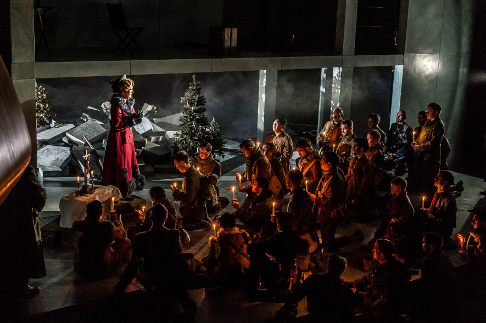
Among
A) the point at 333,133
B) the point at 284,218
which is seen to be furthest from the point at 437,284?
the point at 333,133

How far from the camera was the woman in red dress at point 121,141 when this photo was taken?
357 inches

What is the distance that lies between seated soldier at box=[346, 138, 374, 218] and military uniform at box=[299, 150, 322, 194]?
65cm

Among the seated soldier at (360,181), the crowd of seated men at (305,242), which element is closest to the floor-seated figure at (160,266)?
the crowd of seated men at (305,242)

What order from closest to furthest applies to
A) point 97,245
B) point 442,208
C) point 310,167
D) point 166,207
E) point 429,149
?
point 97,245 → point 166,207 → point 442,208 → point 310,167 → point 429,149

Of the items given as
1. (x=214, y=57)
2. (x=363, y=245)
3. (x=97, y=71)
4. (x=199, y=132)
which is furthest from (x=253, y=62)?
(x=363, y=245)

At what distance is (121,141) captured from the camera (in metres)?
9.29

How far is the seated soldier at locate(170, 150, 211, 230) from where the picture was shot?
8312 mm

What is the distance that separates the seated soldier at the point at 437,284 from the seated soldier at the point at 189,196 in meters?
3.86

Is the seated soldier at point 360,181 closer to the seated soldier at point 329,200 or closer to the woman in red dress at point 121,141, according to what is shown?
the seated soldier at point 329,200

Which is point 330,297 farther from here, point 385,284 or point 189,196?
point 189,196

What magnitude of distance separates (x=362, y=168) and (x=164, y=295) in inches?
191

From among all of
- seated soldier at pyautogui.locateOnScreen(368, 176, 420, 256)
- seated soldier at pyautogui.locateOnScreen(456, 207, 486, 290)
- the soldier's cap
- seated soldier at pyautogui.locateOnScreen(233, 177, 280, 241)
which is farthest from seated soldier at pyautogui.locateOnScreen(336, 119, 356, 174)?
the soldier's cap

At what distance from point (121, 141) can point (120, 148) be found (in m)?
0.13

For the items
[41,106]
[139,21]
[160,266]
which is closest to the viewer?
[160,266]
